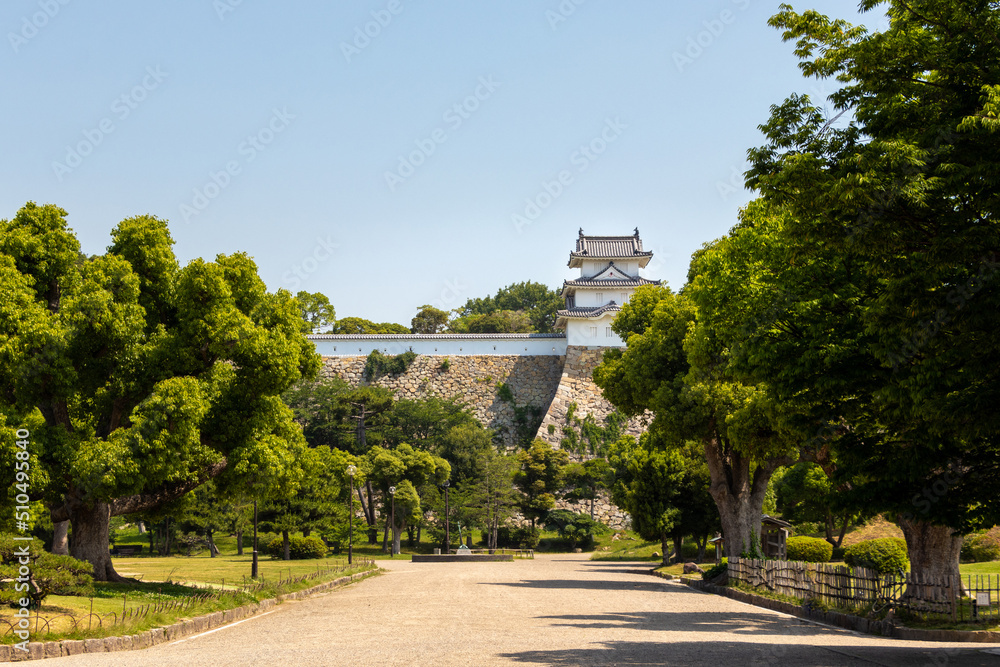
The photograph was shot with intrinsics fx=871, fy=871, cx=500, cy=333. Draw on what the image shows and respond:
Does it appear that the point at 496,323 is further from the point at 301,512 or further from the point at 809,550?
the point at 809,550

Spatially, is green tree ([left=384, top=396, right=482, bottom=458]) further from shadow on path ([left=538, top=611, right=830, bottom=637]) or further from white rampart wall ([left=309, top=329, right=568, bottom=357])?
shadow on path ([left=538, top=611, right=830, bottom=637])

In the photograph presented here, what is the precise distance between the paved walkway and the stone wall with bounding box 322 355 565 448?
49194 millimetres

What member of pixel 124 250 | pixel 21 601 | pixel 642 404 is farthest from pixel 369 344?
pixel 21 601

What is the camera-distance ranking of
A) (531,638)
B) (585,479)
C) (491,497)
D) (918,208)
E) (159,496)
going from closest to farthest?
(918,208)
(531,638)
(159,496)
(491,497)
(585,479)

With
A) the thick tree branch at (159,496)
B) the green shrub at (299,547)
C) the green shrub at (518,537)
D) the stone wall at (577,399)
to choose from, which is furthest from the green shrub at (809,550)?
the stone wall at (577,399)

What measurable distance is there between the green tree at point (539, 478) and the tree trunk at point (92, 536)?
36.8m

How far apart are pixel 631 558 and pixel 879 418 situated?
120 ft

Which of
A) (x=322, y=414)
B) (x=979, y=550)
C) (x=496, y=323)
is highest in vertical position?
(x=496, y=323)

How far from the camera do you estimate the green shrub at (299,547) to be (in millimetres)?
37625

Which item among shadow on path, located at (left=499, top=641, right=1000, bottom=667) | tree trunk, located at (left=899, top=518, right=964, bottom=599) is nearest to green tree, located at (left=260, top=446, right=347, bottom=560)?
tree trunk, located at (left=899, top=518, right=964, bottom=599)

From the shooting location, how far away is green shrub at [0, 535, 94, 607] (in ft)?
36.9

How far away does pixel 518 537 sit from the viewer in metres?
52.5

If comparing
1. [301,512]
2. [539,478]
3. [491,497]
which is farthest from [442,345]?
[301,512]

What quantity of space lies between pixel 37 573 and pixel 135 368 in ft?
22.6
